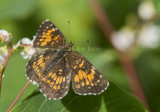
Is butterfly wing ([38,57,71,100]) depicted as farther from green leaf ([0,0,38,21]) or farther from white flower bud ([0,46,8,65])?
green leaf ([0,0,38,21])

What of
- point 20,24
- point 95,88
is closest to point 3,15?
point 20,24

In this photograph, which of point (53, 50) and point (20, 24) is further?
point (20, 24)

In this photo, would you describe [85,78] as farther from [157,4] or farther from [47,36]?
[157,4]

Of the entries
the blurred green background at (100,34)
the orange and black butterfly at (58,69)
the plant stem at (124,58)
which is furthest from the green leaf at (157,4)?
the orange and black butterfly at (58,69)

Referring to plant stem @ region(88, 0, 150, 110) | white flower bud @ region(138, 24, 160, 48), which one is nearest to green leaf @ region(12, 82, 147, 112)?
plant stem @ region(88, 0, 150, 110)

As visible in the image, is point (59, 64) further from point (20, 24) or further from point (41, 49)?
point (20, 24)

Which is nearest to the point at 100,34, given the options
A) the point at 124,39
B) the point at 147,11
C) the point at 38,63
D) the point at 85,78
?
the point at 124,39
